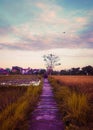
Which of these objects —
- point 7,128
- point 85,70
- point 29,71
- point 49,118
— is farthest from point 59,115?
point 29,71

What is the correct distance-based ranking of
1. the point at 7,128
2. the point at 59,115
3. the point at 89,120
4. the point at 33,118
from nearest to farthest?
the point at 7,128
the point at 89,120
the point at 33,118
the point at 59,115

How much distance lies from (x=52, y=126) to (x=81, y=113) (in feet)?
3.72

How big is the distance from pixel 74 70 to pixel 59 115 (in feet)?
367

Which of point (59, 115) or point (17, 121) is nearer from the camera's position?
point (17, 121)

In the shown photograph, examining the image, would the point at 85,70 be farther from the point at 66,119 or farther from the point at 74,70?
the point at 66,119

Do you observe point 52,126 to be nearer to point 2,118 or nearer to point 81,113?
point 81,113

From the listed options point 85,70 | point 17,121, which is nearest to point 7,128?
point 17,121

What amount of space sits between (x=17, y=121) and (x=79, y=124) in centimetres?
211

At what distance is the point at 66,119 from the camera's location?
29.2ft

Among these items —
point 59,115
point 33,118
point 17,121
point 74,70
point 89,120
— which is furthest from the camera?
point 74,70

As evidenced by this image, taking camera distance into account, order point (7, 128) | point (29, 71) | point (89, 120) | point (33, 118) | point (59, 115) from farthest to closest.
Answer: point (29, 71)
point (59, 115)
point (33, 118)
point (89, 120)
point (7, 128)

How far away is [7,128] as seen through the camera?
663 cm

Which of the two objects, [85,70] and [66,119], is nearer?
[66,119]

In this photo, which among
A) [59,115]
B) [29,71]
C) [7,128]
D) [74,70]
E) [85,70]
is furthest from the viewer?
[29,71]
